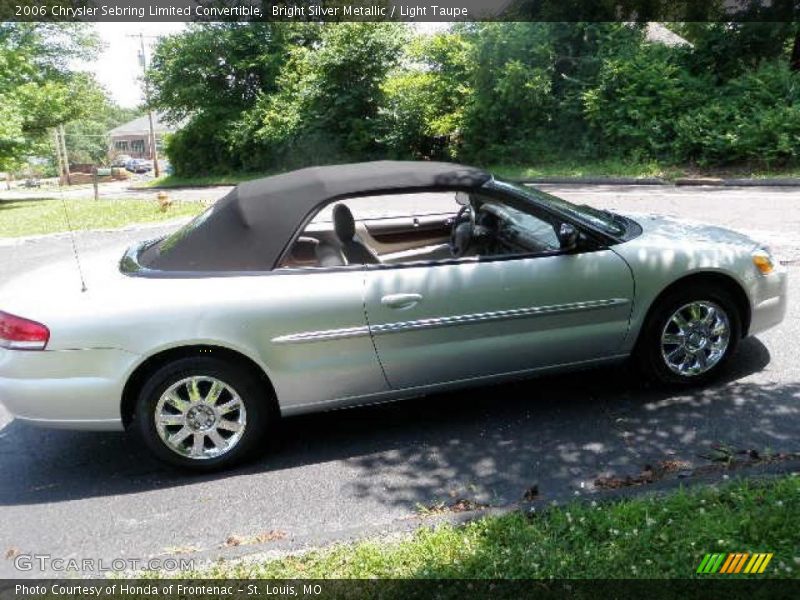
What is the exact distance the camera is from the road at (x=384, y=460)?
10.6ft

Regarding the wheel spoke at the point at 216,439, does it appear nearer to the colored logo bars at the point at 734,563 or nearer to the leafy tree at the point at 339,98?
the colored logo bars at the point at 734,563

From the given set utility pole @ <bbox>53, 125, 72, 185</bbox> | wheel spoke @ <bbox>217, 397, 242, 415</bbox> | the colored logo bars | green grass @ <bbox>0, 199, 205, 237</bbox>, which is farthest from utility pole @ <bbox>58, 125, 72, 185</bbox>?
the colored logo bars

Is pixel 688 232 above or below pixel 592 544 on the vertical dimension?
above

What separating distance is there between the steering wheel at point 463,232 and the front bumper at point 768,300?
5.92 ft

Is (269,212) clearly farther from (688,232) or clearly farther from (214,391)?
(688,232)

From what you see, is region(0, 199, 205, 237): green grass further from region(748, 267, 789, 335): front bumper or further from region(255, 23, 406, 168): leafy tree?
region(748, 267, 789, 335): front bumper

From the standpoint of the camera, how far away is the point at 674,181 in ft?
51.3

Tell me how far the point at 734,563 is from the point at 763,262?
7.84ft

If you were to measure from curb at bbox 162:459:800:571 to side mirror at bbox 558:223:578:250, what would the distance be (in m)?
1.43

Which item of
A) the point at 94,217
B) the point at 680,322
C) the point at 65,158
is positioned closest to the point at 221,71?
the point at 65,158

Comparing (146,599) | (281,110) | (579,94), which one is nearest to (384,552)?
(146,599)

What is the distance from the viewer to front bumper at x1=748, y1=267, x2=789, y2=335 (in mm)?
4262

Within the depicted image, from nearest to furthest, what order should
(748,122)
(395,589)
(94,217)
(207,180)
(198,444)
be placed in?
(395,589) < (198,444) < (94,217) < (748,122) < (207,180)

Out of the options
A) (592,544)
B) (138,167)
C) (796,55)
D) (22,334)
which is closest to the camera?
(592,544)
